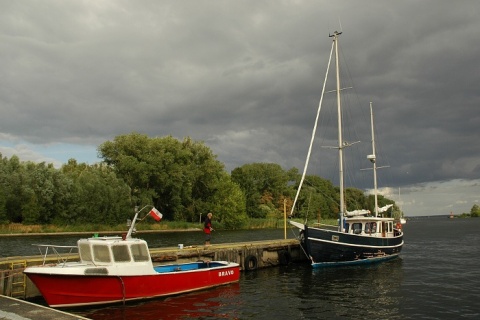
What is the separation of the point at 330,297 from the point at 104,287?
1163cm

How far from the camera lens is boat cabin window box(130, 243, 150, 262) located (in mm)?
20102

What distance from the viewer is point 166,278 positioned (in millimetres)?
21062

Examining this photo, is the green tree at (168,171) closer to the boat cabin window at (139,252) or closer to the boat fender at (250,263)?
the boat fender at (250,263)

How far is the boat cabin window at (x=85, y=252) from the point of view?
19578 millimetres

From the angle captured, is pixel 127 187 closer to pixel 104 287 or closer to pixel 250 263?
pixel 250 263

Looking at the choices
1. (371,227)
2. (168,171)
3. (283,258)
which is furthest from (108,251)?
(168,171)

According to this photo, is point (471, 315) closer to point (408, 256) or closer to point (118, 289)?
point (118, 289)

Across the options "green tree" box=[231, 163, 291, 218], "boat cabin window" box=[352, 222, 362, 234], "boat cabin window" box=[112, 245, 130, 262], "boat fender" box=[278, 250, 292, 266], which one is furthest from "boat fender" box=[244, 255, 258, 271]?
"green tree" box=[231, 163, 291, 218]

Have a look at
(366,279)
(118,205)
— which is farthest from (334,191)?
(366,279)

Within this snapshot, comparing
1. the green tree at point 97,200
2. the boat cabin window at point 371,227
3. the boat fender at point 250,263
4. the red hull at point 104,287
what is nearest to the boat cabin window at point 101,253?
the red hull at point 104,287

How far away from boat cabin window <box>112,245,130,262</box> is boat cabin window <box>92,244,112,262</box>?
0.27 m

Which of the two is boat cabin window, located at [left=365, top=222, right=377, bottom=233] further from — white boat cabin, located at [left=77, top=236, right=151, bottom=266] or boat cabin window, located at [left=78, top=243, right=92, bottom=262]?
boat cabin window, located at [left=78, top=243, right=92, bottom=262]

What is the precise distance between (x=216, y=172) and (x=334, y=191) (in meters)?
65.4

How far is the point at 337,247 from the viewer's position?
105 ft
